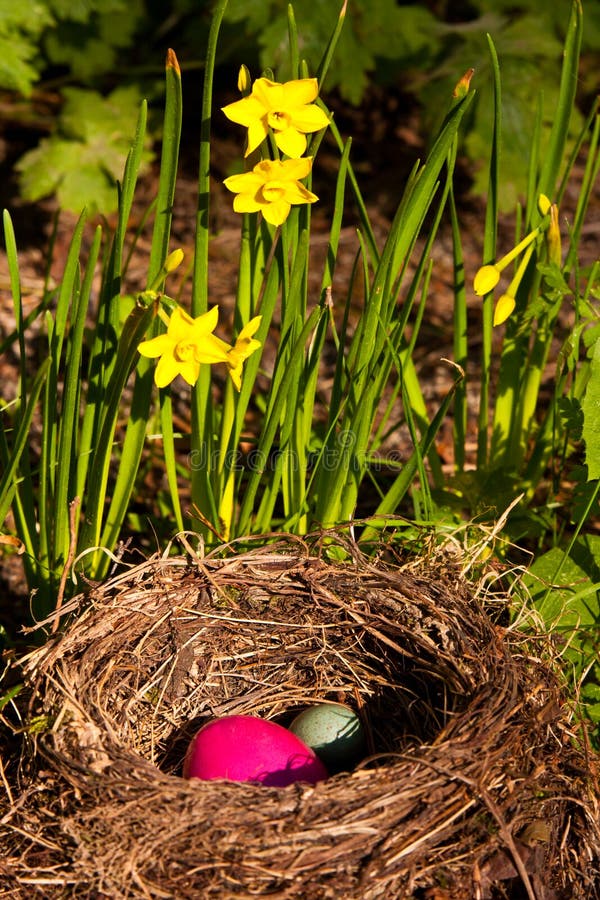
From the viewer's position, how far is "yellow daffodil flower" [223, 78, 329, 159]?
158 centimetres

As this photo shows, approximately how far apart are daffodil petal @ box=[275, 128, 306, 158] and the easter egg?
3.31 ft

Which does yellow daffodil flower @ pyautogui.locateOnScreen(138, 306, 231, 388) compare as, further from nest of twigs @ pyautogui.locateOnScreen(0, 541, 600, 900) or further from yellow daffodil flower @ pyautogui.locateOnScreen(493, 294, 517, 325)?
yellow daffodil flower @ pyautogui.locateOnScreen(493, 294, 517, 325)

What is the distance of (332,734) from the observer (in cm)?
176

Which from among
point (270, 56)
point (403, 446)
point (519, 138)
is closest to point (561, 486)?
Result: point (403, 446)

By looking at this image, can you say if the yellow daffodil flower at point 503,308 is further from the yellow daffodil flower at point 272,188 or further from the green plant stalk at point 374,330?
the yellow daffodil flower at point 272,188

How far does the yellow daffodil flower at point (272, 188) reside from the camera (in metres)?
1.61

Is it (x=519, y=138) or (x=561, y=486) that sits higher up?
(x=519, y=138)

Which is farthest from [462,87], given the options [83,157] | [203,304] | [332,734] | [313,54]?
[83,157]

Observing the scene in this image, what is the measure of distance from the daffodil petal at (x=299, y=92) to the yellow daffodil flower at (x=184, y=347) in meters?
0.37

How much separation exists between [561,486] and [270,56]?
1663 mm

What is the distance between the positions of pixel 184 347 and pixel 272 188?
1.02ft

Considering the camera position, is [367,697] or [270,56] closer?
[367,697]

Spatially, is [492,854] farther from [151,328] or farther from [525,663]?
[151,328]

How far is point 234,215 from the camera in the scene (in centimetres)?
406
